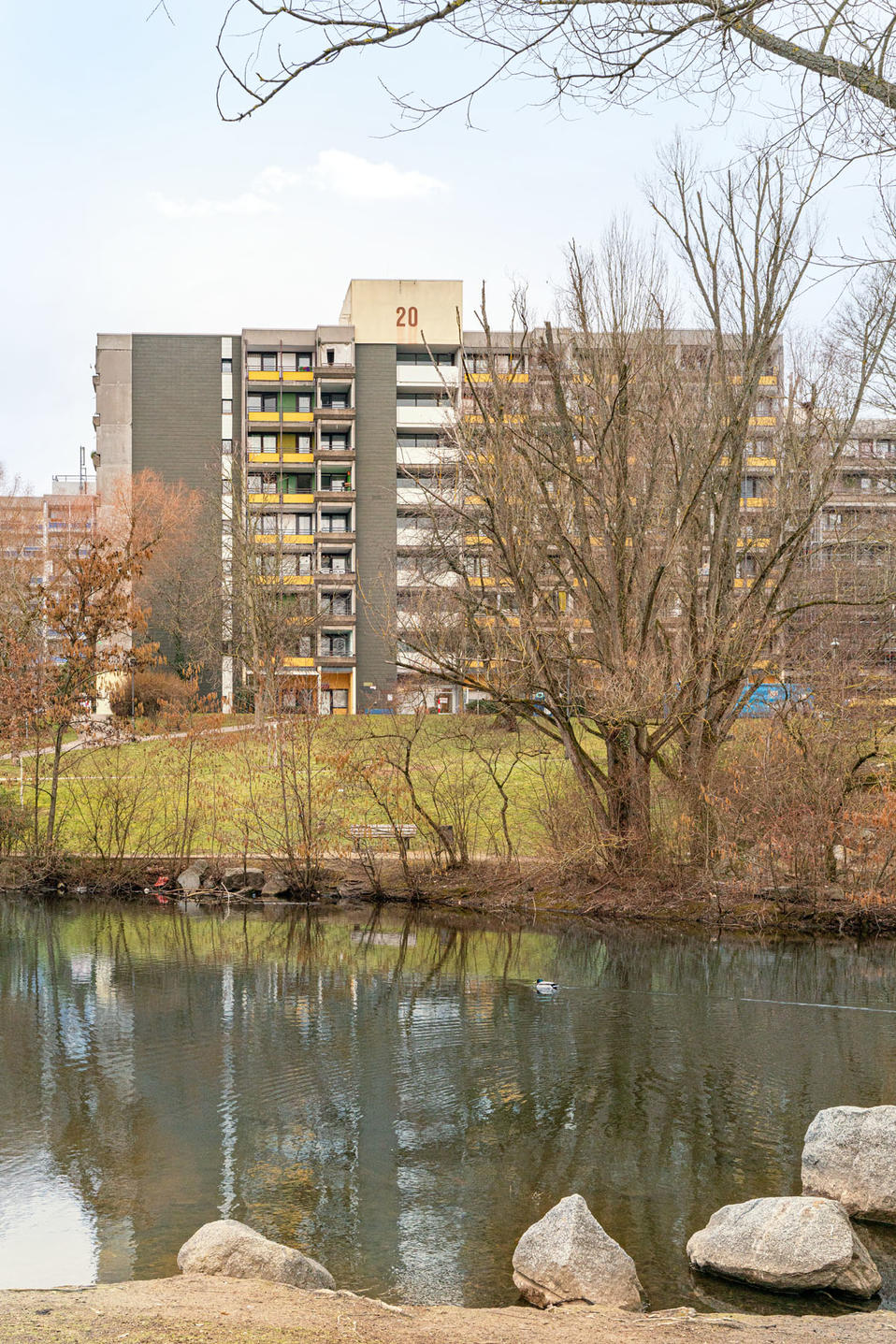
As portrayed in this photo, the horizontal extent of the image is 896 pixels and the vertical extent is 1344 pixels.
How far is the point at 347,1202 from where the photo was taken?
30.1ft

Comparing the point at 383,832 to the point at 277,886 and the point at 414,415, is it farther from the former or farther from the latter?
the point at 414,415

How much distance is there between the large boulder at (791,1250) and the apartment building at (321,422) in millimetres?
58737

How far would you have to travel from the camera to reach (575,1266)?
746 cm

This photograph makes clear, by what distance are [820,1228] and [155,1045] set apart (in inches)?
313

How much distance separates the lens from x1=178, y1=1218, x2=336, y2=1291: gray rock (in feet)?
23.0

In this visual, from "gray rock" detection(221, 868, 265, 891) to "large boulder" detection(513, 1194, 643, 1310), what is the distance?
17502mm

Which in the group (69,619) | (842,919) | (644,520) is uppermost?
(644,520)

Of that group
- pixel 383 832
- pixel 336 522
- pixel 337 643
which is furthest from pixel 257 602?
pixel 336 522

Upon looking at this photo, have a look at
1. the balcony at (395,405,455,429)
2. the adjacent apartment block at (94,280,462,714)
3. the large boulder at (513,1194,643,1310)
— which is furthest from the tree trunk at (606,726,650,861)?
the balcony at (395,405,455,429)

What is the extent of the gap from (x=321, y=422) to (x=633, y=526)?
47.2 meters

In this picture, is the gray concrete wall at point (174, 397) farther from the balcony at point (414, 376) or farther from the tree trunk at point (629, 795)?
the tree trunk at point (629, 795)

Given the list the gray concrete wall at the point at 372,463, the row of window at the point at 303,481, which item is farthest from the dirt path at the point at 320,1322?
the row of window at the point at 303,481

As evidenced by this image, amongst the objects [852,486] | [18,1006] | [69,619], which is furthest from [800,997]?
[852,486]

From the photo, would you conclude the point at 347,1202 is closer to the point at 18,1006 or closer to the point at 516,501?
the point at 18,1006
